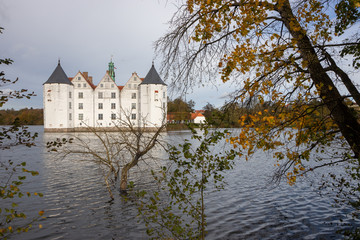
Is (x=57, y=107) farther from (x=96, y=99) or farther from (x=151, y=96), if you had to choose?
(x=151, y=96)

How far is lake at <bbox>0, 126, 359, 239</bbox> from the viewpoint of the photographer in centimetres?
652

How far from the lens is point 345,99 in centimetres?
363

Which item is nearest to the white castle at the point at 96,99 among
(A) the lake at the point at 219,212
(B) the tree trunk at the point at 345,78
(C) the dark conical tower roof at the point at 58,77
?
(C) the dark conical tower roof at the point at 58,77

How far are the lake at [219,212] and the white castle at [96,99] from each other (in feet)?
125

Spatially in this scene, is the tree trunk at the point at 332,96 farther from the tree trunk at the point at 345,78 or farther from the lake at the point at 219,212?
the lake at the point at 219,212

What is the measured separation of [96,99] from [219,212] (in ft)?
153

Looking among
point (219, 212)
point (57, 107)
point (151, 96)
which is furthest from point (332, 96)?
point (57, 107)

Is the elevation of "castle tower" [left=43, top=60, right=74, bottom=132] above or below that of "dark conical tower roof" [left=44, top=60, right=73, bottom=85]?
below

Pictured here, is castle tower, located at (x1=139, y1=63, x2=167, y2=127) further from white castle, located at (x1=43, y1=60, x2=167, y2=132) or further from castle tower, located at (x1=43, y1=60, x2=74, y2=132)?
castle tower, located at (x1=43, y1=60, x2=74, y2=132)

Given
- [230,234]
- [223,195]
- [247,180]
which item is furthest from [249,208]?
[247,180]

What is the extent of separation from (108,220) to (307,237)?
4827 millimetres

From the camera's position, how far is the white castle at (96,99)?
160 feet

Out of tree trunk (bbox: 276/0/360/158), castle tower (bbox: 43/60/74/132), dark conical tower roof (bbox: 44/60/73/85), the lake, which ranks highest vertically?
dark conical tower roof (bbox: 44/60/73/85)

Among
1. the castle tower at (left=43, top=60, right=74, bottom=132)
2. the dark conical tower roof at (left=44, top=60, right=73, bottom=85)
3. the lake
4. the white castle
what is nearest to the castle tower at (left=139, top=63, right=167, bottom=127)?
the white castle
